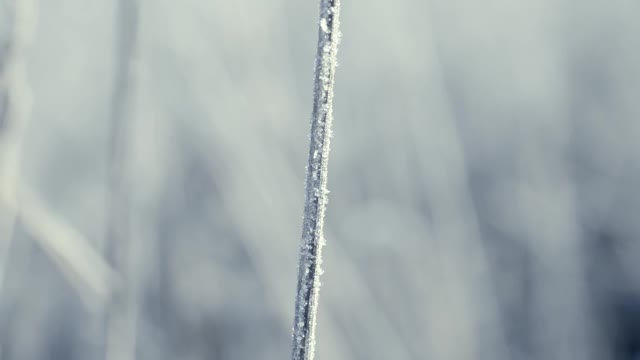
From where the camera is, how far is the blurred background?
1.37m

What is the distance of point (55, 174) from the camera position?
1572 mm

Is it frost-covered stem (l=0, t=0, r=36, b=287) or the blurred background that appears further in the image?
the blurred background

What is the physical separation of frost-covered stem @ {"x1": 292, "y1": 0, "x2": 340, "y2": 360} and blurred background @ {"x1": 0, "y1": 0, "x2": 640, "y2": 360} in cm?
93

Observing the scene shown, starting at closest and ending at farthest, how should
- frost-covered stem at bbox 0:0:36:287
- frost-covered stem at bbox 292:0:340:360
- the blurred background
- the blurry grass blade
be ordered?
frost-covered stem at bbox 292:0:340:360 → frost-covered stem at bbox 0:0:36:287 → the blurry grass blade → the blurred background

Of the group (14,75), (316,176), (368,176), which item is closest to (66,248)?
(14,75)

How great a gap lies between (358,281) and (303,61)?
1.92 ft

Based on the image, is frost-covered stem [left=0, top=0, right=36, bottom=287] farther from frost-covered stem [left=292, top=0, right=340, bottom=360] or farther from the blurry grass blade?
frost-covered stem [left=292, top=0, right=340, bottom=360]

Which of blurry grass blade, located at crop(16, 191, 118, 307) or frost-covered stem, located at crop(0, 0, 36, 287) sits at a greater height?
frost-covered stem, located at crop(0, 0, 36, 287)

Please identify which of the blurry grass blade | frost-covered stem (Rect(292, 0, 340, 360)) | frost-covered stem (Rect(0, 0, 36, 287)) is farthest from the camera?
the blurry grass blade

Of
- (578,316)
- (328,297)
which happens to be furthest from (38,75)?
(578,316)

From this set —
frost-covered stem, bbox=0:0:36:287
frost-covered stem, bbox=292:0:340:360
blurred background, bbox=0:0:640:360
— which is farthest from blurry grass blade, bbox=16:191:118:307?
blurred background, bbox=0:0:640:360

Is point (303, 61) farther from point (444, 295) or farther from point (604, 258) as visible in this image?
point (604, 258)

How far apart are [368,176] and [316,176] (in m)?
1.34

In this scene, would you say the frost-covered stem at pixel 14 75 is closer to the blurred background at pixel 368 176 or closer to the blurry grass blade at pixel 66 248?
the blurry grass blade at pixel 66 248
